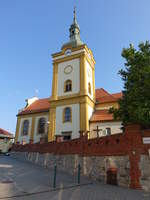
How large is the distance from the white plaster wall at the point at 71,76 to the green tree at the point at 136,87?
478 inches

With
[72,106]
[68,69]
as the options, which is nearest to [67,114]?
[72,106]

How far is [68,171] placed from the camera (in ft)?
45.2

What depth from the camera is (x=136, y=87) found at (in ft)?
34.2

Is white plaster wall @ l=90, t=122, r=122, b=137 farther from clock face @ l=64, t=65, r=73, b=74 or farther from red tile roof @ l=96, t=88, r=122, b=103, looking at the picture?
clock face @ l=64, t=65, r=73, b=74

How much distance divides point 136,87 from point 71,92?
14.2 meters

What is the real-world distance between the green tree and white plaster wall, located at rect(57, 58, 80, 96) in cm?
1214

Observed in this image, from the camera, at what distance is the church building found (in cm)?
2131

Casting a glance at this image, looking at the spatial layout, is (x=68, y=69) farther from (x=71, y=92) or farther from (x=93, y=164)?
(x=93, y=164)

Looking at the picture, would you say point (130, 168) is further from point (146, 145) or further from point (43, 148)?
point (43, 148)

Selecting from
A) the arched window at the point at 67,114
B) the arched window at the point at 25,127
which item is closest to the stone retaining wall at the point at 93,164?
the arched window at the point at 67,114

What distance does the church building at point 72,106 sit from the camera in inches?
839

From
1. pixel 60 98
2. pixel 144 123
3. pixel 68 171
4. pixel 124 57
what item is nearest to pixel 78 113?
pixel 60 98

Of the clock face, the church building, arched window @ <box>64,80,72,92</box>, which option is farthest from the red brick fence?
the clock face

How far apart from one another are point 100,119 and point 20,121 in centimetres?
1652
